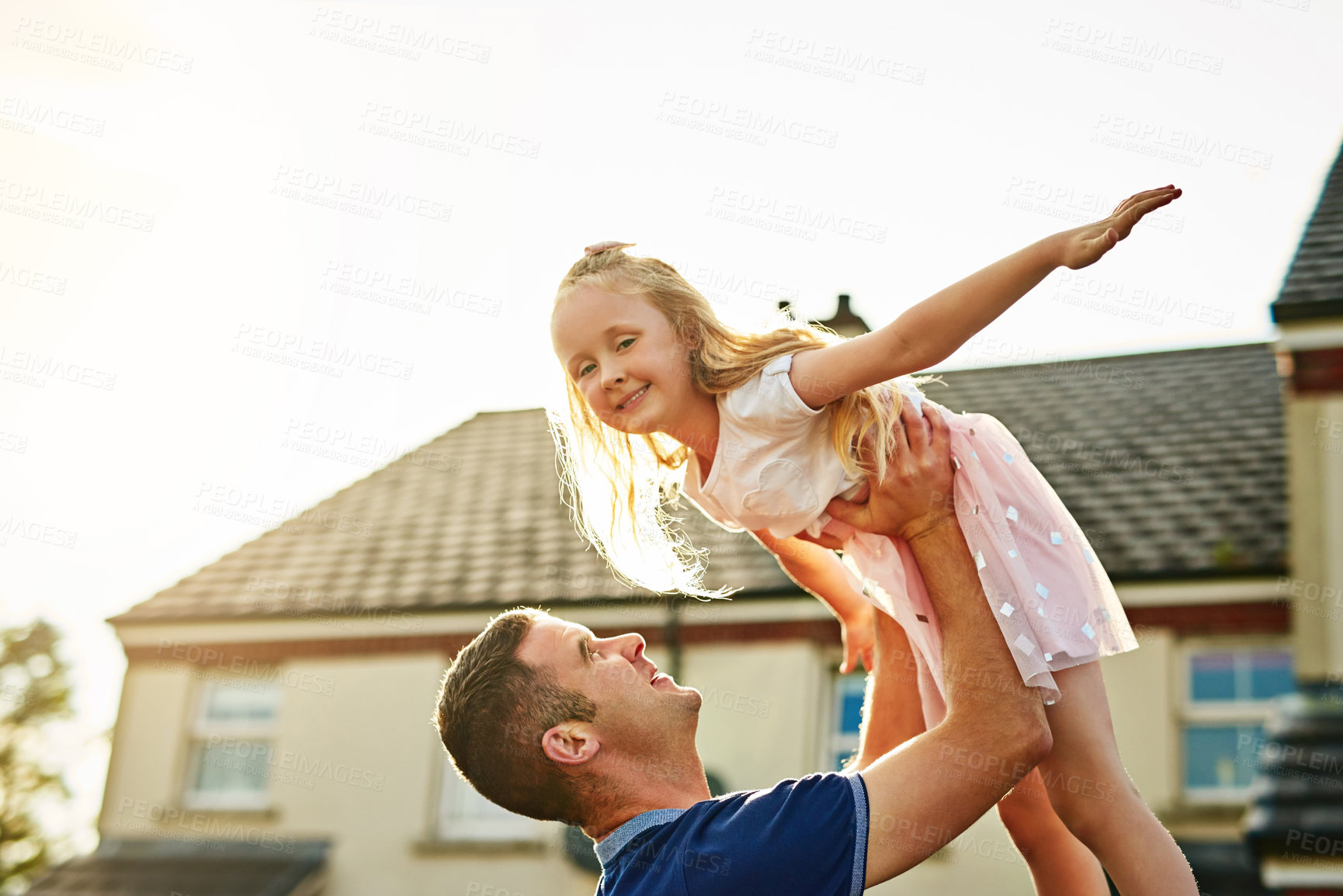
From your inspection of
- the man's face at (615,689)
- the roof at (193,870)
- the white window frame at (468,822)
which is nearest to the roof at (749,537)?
the white window frame at (468,822)

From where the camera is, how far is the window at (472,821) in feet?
38.3

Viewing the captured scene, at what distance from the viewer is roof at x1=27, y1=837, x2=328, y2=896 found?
12203 millimetres

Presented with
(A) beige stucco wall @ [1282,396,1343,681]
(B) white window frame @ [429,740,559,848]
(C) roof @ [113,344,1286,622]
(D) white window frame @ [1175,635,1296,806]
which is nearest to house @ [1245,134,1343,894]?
(A) beige stucco wall @ [1282,396,1343,681]

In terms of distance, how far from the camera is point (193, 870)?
12.7 m

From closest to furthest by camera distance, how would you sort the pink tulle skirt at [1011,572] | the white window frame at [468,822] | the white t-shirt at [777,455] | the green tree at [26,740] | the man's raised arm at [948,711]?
the man's raised arm at [948,711]
the pink tulle skirt at [1011,572]
the white t-shirt at [777,455]
the white window frame at [468,822]
the green tree at [26,740]

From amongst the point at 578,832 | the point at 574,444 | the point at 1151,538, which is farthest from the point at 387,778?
the point at 574,444

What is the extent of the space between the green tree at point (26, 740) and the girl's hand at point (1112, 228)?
27.1m

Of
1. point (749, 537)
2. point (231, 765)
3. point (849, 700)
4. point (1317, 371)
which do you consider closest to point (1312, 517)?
point (1317, 371)

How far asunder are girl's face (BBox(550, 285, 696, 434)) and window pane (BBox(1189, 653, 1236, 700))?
27.5 ft

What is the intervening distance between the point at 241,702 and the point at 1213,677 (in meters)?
9.41

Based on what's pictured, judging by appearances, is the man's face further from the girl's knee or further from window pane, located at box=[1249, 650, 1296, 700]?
window pane, located at box=[1249, 650, 1296, 700]

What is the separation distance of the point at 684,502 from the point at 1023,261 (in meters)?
10.1

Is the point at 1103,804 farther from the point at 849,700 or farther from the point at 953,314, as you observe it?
the point at 849,700

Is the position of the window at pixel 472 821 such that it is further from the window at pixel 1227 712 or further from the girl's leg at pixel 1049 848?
the girl's leg at pixel 1049 848
